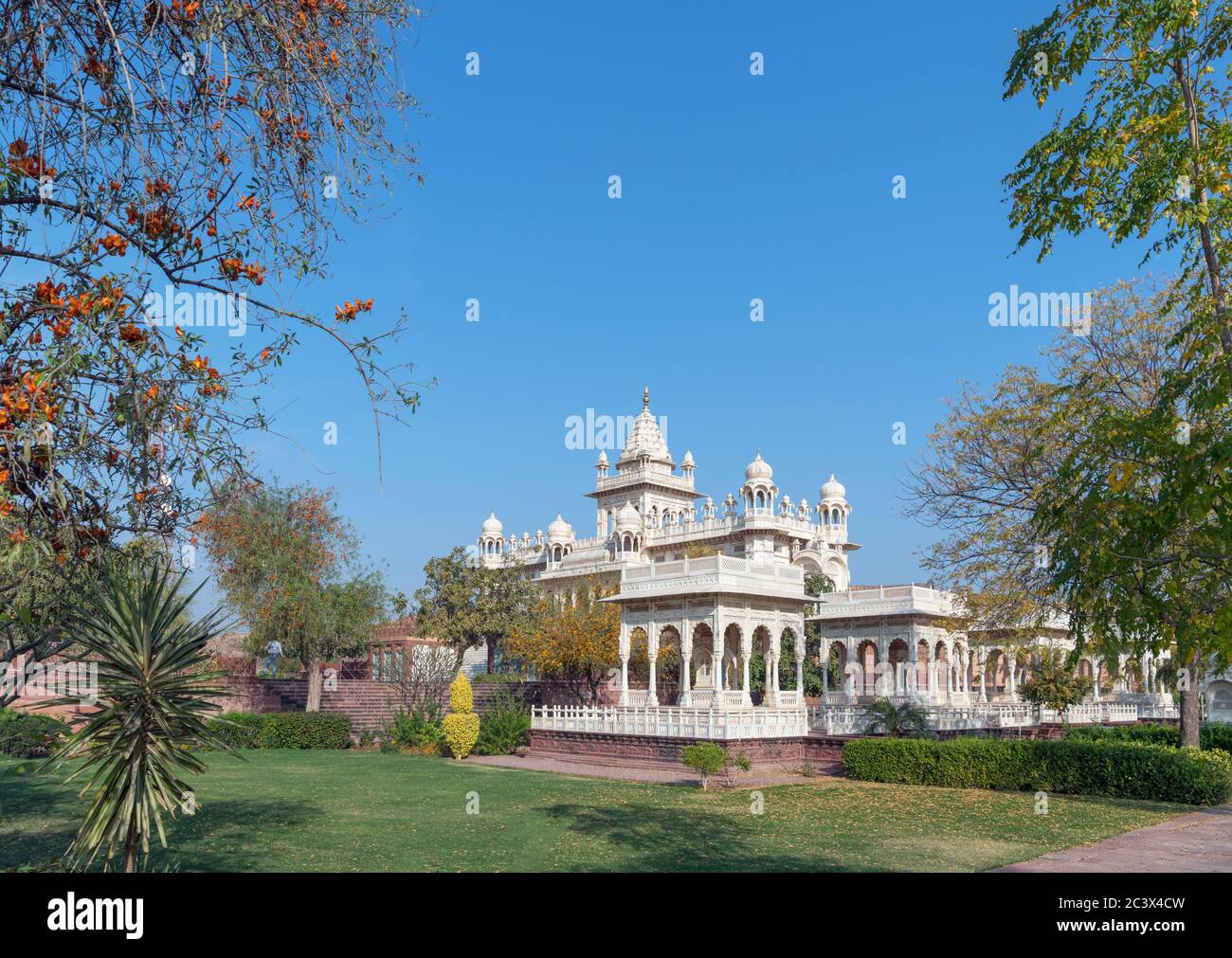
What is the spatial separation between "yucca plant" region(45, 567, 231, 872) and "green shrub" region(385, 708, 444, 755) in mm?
23896

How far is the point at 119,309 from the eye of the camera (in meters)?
6.33

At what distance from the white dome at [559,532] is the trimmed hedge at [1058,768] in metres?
51.1

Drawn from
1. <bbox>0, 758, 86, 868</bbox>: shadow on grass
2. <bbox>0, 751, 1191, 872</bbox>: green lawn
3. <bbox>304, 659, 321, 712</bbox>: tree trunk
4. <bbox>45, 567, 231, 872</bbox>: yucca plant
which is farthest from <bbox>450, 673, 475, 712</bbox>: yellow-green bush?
<bbox>45, 567, 231, 872</bbox>: yucca plant

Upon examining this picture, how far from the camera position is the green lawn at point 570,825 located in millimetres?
12234

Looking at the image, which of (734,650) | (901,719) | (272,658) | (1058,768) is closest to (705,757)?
(901,719)

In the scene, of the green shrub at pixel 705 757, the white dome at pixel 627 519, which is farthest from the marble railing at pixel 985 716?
the white dome at pixel 627 519

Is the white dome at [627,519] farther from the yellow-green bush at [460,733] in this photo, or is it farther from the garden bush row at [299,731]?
the yellow-green bush at [460,733]

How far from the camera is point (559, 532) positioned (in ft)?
242

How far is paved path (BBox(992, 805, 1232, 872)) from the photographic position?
477 inches

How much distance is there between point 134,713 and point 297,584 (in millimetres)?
31938

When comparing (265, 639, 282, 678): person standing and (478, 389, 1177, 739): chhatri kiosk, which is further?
(265, 639, 282, 678): person standing

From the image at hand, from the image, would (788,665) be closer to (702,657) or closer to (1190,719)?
(702,657)

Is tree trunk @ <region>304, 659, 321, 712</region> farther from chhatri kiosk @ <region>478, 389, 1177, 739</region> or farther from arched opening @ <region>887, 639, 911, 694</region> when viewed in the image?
arched opening @ <region>887, 639, 911, 694</region>

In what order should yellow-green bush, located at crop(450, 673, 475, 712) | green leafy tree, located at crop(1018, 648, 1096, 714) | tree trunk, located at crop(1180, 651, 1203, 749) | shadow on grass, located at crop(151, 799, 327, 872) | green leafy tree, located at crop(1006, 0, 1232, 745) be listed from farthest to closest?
green leafy tree, located at crop(1018, 648, 1096, 714) → yellow-green bush, located at crop(450, 673, 475, 712) → tree trunk, located at crop(1180, 651, 1203, 749) → shadow on grass, located at crop(151, 799, 327, 872) → green leafy tree, located at crop(1006, 0, 1232, 745)
